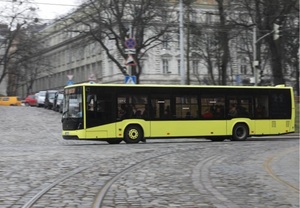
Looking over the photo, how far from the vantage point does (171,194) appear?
830 cm

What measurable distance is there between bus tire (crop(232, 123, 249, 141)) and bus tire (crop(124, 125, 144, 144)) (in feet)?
16.4

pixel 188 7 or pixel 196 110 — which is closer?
pixel 196 110

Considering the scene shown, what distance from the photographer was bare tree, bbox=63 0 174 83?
36.7 meters

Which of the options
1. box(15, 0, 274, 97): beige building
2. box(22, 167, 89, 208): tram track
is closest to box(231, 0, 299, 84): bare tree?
box(15, 0, 274, 97): beige building

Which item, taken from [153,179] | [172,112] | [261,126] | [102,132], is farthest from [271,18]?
[153,179]

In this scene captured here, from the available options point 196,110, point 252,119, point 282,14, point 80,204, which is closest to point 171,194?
point 80,204

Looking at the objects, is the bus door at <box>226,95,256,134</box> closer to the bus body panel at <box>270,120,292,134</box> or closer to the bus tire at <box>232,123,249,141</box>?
the bus tire at <box>232,123,249,141</box>

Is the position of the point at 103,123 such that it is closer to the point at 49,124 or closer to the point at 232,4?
the point at 49,124

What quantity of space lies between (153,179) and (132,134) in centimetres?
1143

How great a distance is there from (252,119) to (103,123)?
7.90m

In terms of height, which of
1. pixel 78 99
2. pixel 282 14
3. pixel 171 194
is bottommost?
pixel 171 194

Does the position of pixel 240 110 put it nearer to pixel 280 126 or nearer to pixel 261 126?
pixel 261 126

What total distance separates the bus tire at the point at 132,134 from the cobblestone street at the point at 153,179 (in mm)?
4585

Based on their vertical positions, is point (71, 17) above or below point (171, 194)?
above
